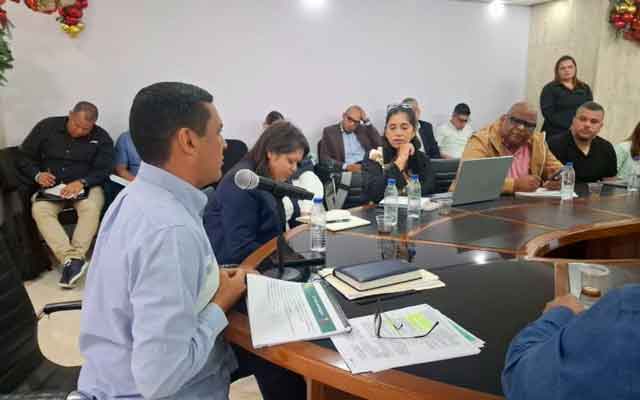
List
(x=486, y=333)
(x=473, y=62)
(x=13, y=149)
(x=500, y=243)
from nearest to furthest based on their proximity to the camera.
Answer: (x=486, y=333) < (x=500, y=243) < (x=13, y=149) < (x=473, y=62)

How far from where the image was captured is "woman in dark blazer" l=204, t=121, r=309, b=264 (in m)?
1.79

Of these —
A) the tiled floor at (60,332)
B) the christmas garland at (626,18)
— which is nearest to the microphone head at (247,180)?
the tiled floor at (60,332)

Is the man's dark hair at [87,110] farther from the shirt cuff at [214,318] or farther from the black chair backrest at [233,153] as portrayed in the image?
the shirt cuff at [214,318]

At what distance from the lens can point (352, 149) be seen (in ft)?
17.0

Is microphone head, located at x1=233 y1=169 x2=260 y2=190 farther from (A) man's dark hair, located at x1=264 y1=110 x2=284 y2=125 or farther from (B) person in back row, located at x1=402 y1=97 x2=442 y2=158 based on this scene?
(B) person in back row, located at x1=402 y1=97 x2=442 y2=158

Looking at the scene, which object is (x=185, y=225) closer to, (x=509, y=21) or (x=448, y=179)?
(x=448, y=179)

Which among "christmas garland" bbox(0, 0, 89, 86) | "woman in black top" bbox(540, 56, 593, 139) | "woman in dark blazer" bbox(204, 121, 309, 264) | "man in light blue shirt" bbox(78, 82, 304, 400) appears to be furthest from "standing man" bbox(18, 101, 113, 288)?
"woman in black top" bbox(540, 56, 593, 139)

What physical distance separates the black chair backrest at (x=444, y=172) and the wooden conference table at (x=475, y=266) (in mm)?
501

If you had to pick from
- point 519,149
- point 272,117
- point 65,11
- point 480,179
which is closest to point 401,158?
point 480,179

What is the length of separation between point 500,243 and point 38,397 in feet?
5.17

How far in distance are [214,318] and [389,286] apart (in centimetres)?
52

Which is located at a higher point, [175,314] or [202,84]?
[202,84]

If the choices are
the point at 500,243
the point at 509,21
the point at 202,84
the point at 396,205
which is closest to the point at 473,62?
the point at 509,21

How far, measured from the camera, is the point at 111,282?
0.93 meters
